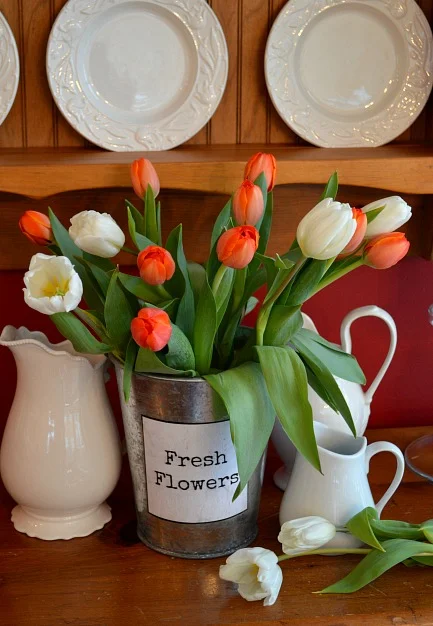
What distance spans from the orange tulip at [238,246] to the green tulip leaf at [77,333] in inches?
7.2

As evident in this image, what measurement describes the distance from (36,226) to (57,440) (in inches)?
9.6

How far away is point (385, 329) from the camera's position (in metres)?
1.29

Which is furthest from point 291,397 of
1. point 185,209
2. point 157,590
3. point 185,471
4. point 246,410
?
point 185,209

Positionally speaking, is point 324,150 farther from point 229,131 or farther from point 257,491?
point 257,491

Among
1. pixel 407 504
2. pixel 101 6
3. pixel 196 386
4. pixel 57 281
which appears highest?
pixel 101 6

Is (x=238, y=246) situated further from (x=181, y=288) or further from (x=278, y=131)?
(x=278, y=131)

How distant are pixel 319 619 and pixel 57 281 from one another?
1.40 feet

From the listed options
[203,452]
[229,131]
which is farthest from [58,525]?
[229,131]

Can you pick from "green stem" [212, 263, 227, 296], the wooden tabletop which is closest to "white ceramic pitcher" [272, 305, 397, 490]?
the wooden tabletop

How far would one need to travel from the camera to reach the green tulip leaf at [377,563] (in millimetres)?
885

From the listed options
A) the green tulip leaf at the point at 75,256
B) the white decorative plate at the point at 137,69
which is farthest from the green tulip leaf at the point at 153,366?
the white decorative plate at the point at 137,69

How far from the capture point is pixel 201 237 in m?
1.15

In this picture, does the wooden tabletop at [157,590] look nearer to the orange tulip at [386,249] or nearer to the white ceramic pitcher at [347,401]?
the white ceramic pitcher at [347,401]

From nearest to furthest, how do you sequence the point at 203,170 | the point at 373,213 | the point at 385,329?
the point at 373,213, the point at 203,170, the point at 385,329
